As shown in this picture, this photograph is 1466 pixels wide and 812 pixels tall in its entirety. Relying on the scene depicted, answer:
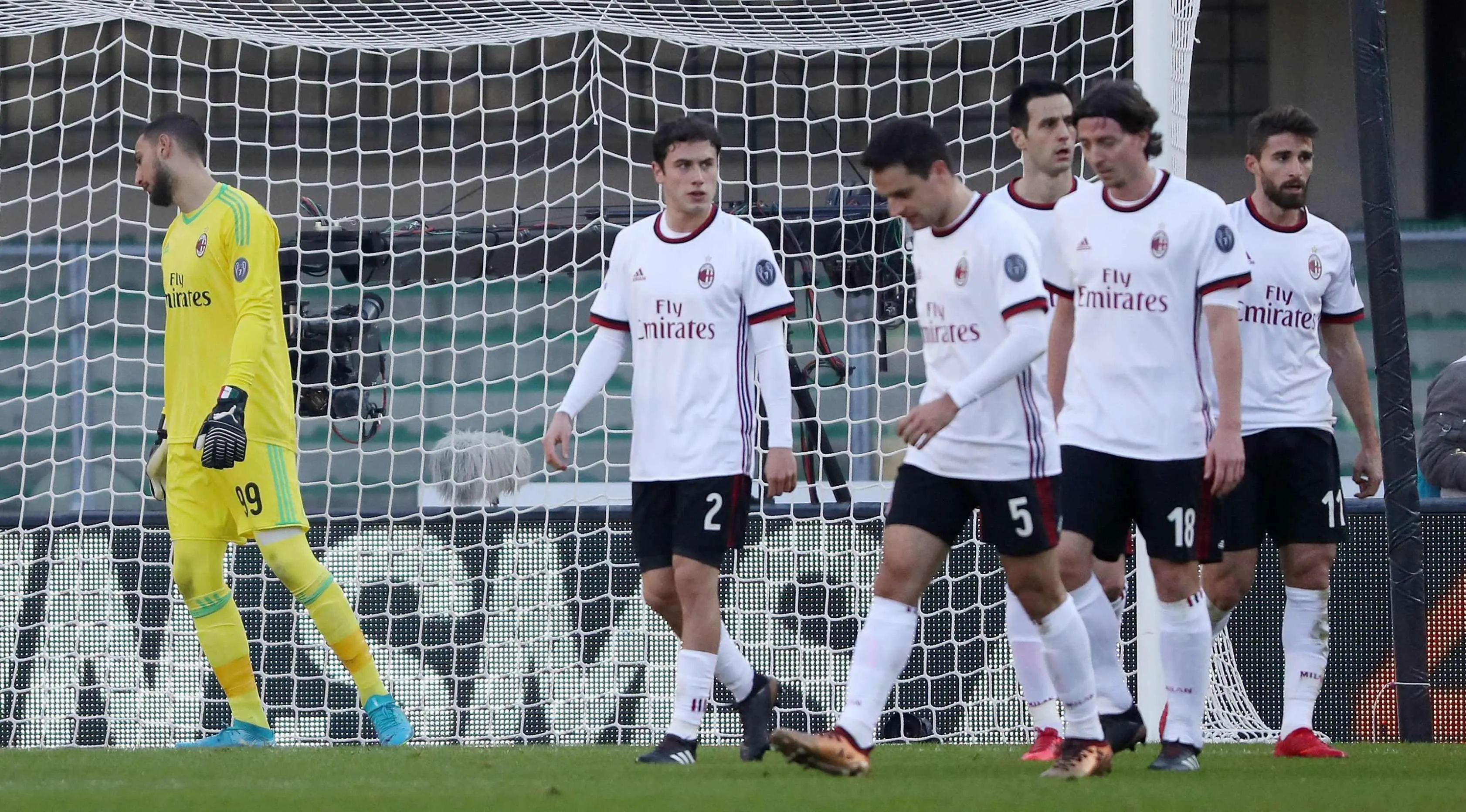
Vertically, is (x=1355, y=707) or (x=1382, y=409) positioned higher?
(x=1382, y=409)

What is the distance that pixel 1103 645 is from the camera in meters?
5.39

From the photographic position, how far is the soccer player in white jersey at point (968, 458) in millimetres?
4594

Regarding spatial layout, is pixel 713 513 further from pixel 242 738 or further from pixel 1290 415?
pixel 242 738

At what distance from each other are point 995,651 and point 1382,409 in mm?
1703

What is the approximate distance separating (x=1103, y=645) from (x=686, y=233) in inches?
63.9

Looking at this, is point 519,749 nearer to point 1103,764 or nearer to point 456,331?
point 1103,764

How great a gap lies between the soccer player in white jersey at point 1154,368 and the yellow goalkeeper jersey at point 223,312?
8.23ft

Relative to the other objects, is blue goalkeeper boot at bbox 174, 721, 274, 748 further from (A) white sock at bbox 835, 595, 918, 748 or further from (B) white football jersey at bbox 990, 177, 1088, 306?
(B) white football jersey at bbox 990, 177, 1088, 306

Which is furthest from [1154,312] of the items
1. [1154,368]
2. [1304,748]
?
[1304,748]

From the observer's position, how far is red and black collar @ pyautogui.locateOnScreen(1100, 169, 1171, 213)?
5.00 m

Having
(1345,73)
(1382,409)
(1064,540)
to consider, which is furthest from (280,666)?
(1345,73)

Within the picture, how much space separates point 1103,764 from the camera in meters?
4.81

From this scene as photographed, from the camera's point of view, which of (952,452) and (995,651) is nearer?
(952,452)

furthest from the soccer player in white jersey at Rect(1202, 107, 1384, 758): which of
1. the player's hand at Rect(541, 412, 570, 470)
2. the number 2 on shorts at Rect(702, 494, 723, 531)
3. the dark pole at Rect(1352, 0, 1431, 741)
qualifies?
the player's hand at Rect(541, 412, 570, 470)
